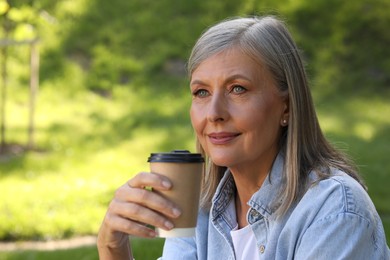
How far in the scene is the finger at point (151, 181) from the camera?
5.71ft

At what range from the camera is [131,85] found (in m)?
9.63

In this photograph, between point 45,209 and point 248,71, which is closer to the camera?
point 248,71

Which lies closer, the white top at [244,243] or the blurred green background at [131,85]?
the white top at [244,243]

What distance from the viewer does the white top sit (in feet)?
7.03

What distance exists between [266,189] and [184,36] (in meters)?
7.93

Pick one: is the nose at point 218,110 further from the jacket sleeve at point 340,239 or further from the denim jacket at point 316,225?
the jacket sleeve at point 340,239

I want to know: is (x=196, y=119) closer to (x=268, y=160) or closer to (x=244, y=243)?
(x=268, y=160)

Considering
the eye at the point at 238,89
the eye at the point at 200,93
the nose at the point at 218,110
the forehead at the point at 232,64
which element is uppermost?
the forehead at the point at 232,64

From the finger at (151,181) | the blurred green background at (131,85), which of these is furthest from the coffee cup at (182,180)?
the blurred green background at (131,85)

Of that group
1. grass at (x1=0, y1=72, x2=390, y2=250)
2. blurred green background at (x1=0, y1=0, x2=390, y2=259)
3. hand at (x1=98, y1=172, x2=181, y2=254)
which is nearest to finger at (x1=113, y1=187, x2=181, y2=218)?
hand at (x1=98, y1=172, x2=181, y2=254)

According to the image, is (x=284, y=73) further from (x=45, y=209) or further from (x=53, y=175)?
(x=53, y=175)

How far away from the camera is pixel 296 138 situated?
82.7 inches

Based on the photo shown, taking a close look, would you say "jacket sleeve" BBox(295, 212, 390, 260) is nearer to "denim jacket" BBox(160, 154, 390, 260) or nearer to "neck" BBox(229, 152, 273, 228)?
"denim jacket" BBox(160, 154, 390, 260)

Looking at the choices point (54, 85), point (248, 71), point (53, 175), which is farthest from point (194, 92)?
point (54, 85)
